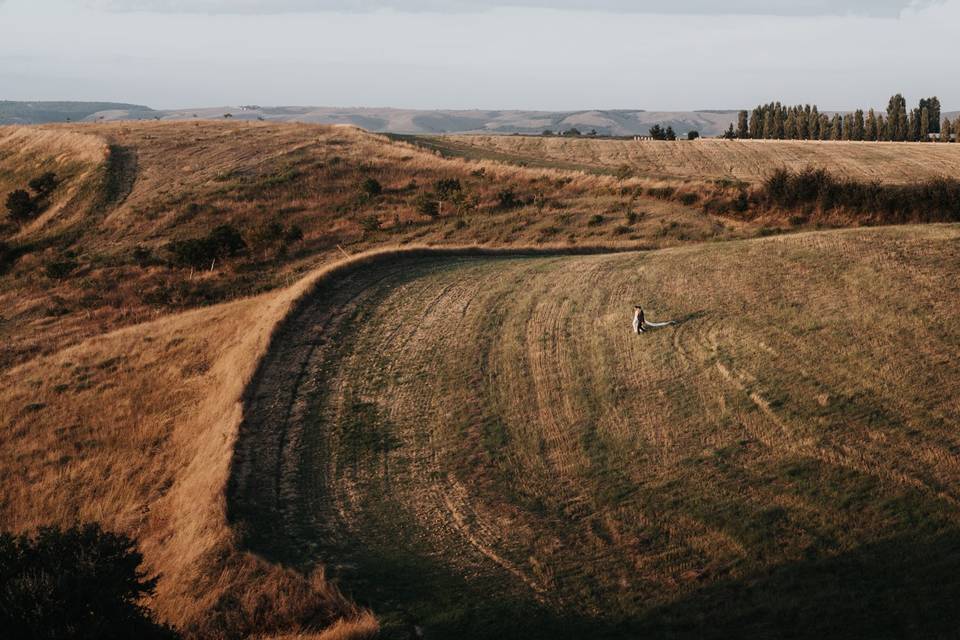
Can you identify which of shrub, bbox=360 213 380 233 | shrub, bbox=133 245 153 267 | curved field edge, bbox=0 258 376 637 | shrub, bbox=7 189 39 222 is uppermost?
shrub, bbox=7 189 39 222

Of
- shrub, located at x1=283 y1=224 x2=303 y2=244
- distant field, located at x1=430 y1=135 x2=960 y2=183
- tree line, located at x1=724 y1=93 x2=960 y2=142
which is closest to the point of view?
shrub, located at x1=283 y1=224 x2=303 y2=244

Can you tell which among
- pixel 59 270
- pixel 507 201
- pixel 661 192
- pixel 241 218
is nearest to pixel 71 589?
pixel 59 270

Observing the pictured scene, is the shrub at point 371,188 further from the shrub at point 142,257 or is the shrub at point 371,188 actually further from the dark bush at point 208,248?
the shrub at point 142,257

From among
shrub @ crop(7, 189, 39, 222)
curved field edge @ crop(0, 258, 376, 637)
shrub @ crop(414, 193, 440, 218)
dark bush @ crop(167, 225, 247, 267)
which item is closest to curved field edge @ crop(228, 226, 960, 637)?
curved field edge @ crop(0, 258, 376, 637)

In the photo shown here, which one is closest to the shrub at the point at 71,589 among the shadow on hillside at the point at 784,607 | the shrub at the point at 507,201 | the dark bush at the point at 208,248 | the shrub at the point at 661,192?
the shadow on hillside at the point at 784,607

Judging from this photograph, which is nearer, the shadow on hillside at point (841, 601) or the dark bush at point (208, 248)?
the shadow on hillside at point (841, 601)

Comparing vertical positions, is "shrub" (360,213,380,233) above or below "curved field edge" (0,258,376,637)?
above

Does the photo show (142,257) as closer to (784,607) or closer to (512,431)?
(512,431)

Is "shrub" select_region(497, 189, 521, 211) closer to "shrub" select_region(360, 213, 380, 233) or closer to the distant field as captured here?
"shrub" select_region(360, 213, 380, 233)
